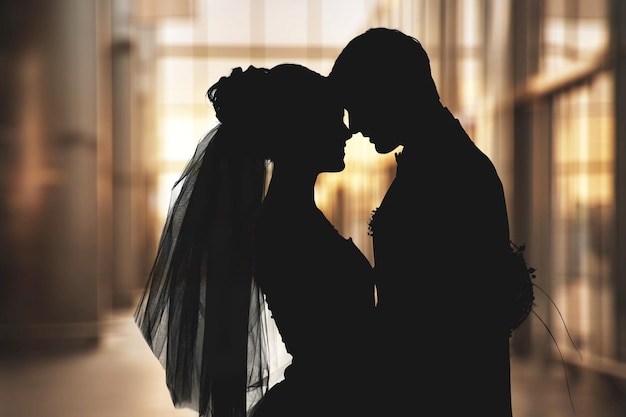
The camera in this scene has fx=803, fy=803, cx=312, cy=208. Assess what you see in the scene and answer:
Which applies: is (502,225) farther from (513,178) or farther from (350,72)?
(513,178)

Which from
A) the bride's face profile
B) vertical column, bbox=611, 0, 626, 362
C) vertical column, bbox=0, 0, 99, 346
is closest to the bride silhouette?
the bride's face profile

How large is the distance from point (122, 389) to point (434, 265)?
5.92 m

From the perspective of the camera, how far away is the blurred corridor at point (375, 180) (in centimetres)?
661

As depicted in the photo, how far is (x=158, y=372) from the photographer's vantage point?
7.80m

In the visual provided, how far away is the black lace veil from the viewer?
1.67 m

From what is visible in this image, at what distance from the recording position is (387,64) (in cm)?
149

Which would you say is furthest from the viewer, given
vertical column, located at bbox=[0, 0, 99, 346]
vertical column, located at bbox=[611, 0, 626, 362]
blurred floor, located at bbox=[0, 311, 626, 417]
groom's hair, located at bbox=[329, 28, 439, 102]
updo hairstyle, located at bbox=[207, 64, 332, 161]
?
vertical column, located at bbox=[0, 0, 99, 346]

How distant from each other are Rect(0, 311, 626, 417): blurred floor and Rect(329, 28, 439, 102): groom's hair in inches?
176

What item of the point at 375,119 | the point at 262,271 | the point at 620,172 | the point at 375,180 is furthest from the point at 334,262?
the point at 375,180

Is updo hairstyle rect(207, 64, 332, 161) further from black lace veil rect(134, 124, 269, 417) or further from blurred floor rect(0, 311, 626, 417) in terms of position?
blurred floor rect(0, 311, 626, 417)

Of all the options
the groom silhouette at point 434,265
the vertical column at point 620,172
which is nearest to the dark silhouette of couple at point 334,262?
the groom silhouette at point 434,265

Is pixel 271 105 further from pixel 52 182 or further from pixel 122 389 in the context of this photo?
pixel 52 182

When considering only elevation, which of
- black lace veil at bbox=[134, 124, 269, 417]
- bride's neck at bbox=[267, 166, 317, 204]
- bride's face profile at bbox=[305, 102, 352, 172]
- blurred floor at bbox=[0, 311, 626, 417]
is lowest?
blurred floor at bbox=[0, 311, 626, 417]

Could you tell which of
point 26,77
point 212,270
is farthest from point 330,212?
point 212,270
